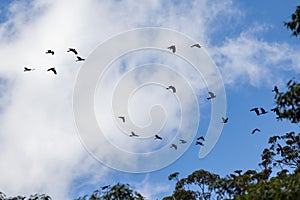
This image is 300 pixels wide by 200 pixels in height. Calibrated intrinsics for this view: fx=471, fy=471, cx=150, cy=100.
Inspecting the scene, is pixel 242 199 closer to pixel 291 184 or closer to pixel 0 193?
pixel 291 184

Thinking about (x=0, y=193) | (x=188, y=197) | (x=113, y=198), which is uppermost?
(x=188, y=197)

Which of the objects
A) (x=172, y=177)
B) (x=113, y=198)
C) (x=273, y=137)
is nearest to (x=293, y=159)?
(x=273, y=137)

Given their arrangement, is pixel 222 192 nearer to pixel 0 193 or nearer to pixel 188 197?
pixel 0 193

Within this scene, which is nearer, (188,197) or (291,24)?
(291,24)

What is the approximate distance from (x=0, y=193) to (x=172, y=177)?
13847 millimetres

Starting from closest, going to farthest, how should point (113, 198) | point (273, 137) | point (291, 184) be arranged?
1. point (291, 184)
2. point (113, 198)
3. point (273, 137)

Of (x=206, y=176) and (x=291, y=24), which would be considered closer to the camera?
(x=291, y=24)

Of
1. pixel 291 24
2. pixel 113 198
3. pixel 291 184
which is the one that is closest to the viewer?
pixel 291 184

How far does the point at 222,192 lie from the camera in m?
14.0

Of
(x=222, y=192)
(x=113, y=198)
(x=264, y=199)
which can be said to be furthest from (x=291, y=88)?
(x=113, y=198)

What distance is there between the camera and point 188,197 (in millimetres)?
23984

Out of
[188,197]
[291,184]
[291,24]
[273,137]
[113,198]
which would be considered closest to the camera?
[291,184]

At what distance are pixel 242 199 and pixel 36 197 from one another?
6.28 metres

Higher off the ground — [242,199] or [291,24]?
[291,24]
